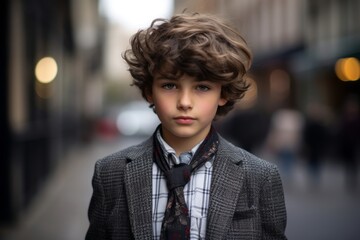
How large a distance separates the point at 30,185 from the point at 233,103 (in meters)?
8.50

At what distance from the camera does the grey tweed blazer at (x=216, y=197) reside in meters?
2.43

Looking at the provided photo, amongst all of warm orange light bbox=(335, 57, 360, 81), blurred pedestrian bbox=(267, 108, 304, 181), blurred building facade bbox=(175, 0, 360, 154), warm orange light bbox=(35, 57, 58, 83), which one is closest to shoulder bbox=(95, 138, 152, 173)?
warm orange light bbox=(35, 57, 58, 83)

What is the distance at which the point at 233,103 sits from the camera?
265cm

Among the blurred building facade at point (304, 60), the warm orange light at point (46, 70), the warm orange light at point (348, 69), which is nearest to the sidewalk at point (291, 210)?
the blurred building facade at point (304, 60)

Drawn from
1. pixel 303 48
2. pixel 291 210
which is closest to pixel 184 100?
pixel 291 210

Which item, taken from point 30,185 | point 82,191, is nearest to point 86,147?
point 82,191

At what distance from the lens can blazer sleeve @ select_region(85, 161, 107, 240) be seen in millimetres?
2576

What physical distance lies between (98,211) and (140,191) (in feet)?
0.76

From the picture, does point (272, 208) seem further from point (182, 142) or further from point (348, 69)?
point (348, 69)

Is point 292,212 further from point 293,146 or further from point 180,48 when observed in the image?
point 180,48

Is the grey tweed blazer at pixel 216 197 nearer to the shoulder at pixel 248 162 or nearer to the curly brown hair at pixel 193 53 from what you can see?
the shoulder at pixel 248 162

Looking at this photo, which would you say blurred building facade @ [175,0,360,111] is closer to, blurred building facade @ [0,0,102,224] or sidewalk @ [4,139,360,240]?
blurred building facade @ [0,0,102,224]

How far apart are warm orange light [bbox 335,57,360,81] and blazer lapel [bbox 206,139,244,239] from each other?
63.7 ft

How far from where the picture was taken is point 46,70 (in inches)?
541
